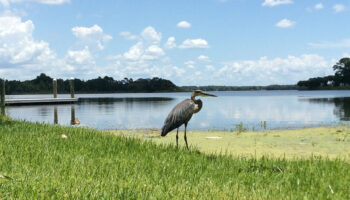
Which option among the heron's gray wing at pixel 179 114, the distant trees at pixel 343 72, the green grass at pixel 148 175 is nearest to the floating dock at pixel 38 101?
the heron's gray wing at pixel 179 114

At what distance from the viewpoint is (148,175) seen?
205 inches

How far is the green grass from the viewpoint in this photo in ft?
13.5

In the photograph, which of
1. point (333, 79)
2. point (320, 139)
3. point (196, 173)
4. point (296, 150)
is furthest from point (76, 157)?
point (333, 79)

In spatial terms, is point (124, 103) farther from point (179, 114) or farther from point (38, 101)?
point (179, 114)

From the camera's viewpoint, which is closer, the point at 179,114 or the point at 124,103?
the point at 179,114

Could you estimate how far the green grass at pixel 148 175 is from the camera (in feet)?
13.5

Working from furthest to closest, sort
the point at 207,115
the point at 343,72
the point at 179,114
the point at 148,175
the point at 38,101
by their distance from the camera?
the point at 343,72, the point at 38,101, the point at 207,115, the point at 179,114, the point at 148,175

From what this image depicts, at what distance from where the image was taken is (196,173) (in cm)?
562

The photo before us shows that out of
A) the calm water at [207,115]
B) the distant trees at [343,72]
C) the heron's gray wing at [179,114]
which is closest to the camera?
the heron's gray wing at [179,114]

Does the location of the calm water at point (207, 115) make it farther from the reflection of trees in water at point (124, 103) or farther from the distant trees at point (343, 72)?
the distant trees at point (343, 72)

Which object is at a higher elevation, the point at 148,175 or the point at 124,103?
the point at 148,175

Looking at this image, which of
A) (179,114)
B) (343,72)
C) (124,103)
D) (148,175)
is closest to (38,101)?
(124,103)

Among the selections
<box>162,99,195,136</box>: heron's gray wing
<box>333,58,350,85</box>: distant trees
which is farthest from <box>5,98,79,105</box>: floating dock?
<box>333,58,350,85</box>: distant trees

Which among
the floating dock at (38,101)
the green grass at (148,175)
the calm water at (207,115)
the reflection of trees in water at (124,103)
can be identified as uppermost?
the floating dock at (38,101)
